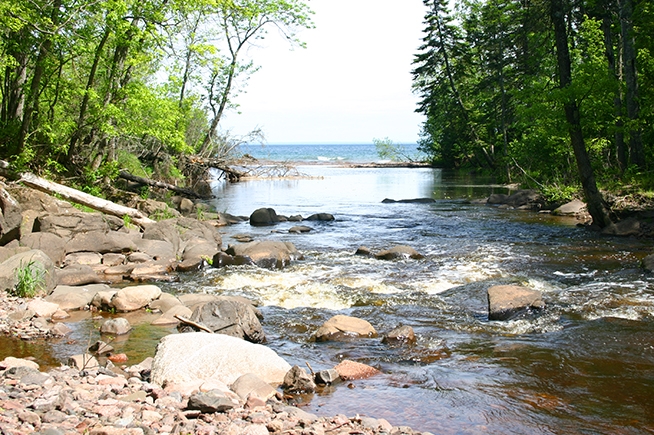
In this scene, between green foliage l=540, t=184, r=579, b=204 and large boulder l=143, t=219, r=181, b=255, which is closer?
large boulder l=143, t=219, r=181, b=255

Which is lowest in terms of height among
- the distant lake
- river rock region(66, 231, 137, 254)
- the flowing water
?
the flowing water

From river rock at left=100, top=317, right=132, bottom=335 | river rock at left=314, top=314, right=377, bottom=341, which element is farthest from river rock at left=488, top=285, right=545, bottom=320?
river rock at left=100, top=317, right=132, bottom=335

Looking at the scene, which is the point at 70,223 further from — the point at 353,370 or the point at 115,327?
the point at 353,370

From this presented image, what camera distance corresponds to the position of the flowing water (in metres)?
5.81

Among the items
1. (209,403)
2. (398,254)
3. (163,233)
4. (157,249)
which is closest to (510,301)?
(398,254)

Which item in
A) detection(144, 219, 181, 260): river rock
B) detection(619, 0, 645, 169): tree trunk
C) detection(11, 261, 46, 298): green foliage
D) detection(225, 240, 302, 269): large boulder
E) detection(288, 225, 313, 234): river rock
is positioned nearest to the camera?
detection(11, 261, 46, 298): green foliage

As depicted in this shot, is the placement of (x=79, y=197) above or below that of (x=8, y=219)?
above

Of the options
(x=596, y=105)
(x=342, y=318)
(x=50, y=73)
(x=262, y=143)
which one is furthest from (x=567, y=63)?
(x=262, y=143)

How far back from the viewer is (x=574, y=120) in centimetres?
1734

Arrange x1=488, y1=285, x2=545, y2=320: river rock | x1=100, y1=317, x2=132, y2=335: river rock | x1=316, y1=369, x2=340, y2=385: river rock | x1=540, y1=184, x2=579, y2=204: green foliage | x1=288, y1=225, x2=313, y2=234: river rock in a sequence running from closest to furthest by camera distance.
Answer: x1=316, y1=369, x2=340, y2=385: river rock → x1=100, y1=317, x2=132, y2=335: river rock → x1=488, y1=285, x2=545, y2=320: river rock → x1=288, y1=225, x2=313, y2=234: river rock → x1=540, y1=184, x2=579, y2=204: green foliage

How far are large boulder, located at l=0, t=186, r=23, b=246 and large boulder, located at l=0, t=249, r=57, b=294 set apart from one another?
1462mm

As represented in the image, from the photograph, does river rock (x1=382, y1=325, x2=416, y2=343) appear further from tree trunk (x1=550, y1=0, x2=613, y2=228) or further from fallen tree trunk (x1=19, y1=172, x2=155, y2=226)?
tree trunk (x1=550, y1=0, x2=613, y2=228)

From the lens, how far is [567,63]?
57.0ft

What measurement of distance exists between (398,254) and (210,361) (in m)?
8.49
